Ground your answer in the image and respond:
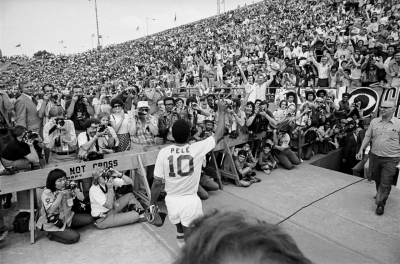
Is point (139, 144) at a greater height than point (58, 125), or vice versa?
point (58, 125)

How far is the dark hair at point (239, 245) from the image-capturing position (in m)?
0.74

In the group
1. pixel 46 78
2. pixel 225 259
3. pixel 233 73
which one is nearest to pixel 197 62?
pixel 233 73

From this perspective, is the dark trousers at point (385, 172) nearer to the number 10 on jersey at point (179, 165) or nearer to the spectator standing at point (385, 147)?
the spectator standing at point (385, 147)

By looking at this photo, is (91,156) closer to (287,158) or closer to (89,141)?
(89,141)

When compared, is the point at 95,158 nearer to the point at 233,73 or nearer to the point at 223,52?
the point at 233,73

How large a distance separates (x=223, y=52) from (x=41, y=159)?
60.4 feet

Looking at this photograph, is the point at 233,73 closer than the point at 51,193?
No

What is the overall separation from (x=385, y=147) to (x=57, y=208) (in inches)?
205

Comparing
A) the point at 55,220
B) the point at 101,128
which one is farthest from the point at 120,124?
the point at 55,220

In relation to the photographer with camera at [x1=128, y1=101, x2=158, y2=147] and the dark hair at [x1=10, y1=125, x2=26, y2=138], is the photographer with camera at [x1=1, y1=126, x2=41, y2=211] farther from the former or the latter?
the photographer with camera at [x1=128, y1=101, x2=158, y2=147]

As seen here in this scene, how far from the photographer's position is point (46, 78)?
41250mm

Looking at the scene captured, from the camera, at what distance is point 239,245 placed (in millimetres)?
749

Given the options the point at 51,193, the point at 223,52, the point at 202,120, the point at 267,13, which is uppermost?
the point at 267,13

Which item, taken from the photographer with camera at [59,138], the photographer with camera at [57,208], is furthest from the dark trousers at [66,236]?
the photographer with camera at [59,138]
